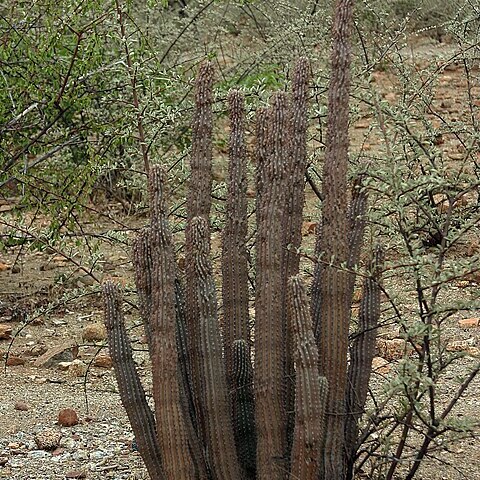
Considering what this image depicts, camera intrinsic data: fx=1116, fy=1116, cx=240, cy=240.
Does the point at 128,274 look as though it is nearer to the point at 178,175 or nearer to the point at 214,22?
the point at 178,175

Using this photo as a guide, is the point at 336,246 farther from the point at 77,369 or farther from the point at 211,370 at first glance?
the point at 77,369

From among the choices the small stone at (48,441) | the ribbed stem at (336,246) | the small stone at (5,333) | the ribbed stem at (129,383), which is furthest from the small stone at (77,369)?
the ribbed stem at (336,246)

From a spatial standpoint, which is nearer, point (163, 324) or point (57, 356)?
point (163, 324)

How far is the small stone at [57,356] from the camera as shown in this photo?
6367 mm

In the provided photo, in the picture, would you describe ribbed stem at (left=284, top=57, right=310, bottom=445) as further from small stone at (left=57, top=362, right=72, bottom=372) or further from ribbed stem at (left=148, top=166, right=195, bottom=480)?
small stone at (left=57, top=362, right=72, bottom=372)

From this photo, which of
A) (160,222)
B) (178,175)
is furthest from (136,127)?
(160,222)

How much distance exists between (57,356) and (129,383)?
8.14ft

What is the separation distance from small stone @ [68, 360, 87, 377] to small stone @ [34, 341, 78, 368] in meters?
0.10

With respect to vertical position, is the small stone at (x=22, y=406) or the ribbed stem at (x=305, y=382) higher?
the small stone at (x=22, y=406)

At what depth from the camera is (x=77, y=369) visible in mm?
6219

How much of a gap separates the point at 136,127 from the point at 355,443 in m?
2.83

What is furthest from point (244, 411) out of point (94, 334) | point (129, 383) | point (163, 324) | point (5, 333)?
point (5, 333)

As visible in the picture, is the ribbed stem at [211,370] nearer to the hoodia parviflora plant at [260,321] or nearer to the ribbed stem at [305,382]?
the hoodia parviflora plant at [260,321]

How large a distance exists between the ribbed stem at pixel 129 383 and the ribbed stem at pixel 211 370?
231 millimetres
